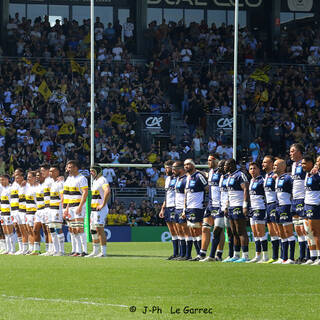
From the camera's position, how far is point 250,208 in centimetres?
1861

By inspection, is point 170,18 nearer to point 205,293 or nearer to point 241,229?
point 241,229

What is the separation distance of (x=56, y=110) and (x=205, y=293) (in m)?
22.9

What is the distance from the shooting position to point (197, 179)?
1888 cm

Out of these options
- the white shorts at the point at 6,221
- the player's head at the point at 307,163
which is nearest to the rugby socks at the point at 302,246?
the player's head at the point at 307,163

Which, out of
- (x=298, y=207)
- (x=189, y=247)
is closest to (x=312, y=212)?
(x=298, y=207)

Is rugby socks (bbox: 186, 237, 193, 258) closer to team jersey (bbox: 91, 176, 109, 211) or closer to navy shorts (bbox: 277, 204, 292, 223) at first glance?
navy shorts (bbox: 277, 204, 292, 223)

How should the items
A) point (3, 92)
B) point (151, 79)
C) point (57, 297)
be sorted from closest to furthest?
point (57, 297)
point (3, 92)
point (151, 79)

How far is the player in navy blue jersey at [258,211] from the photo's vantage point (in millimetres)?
18328

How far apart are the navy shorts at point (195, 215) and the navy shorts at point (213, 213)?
0.11m

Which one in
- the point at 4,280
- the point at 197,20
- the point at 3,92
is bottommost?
the point at 4,280

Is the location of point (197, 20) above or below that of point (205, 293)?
above

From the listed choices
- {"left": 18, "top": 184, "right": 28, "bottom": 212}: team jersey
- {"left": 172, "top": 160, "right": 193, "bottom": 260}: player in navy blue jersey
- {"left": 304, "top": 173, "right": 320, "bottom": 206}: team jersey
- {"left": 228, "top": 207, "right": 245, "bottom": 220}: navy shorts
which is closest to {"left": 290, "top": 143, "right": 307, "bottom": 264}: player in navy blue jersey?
{"left": 304, "top": 173, "right": 320, "bottom": 206}: team jersey

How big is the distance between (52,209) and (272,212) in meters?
5.70

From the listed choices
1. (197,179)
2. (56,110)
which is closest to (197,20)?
(56,110)
